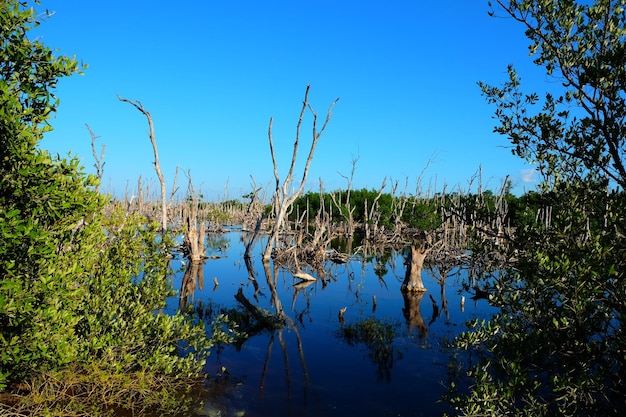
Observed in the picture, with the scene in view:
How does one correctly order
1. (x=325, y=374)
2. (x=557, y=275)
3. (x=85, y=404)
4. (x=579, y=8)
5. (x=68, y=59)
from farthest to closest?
(x=325, y=374), (x=85, y=404), (x=579, y=8), (x=68, y=59), (x=557, y=275)

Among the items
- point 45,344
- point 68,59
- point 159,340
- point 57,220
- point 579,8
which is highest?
point 579,8

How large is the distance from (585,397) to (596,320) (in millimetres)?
705

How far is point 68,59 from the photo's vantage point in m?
4.36

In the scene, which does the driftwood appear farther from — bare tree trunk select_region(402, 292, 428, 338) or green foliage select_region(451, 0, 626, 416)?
green foliage select_region(451, 0, 626, 416)

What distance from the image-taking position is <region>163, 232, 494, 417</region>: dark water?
7078 millimetres

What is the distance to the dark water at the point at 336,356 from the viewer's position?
23.2 ft

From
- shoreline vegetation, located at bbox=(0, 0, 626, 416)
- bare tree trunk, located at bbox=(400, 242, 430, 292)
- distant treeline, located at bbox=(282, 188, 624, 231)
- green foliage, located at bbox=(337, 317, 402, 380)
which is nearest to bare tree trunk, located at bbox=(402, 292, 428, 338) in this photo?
bare tree trunk, located at bbox=(400, 242, 430, 292)

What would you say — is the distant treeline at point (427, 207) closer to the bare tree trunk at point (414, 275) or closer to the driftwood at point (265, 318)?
the bare tree trunk at point (414, 275)

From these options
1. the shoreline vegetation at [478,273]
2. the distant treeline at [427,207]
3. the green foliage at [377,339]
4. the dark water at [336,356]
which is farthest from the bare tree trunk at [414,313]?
the shoreline vegetation at [478,273]

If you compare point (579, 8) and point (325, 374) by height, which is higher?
point (579, 8)

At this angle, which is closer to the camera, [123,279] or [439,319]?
[123,279]

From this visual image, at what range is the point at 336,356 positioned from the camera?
927 cm

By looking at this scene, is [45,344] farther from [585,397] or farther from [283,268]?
[283,268]

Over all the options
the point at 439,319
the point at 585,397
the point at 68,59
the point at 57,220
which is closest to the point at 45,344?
the point at 57,220
